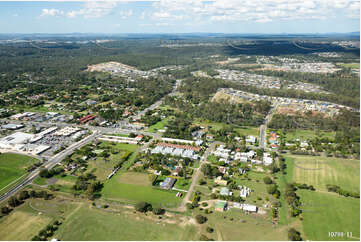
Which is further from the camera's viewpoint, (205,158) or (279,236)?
(205,158)

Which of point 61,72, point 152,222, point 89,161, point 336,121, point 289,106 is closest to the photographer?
point 152,222

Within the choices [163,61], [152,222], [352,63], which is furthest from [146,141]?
[352,63]

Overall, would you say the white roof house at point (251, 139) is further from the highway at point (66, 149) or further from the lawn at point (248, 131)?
the highway at point (66, 149)

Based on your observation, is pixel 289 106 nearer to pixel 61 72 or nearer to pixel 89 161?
pixel 89 161

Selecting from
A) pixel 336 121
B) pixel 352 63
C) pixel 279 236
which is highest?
pixel 352 63

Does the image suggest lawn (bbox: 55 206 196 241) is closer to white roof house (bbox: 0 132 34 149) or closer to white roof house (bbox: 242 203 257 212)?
white roof house (bbox: 242 203 257 212)

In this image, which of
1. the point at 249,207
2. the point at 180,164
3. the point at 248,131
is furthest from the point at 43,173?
the point at 248,131

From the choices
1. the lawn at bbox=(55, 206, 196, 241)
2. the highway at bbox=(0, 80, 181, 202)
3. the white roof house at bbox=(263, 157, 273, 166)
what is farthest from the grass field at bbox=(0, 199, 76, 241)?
the white roof house at bbox=(263, 157, 273, 166)
